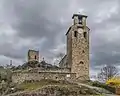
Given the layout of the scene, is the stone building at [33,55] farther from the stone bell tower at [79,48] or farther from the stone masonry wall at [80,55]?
the stone masonry wall at [80,55]

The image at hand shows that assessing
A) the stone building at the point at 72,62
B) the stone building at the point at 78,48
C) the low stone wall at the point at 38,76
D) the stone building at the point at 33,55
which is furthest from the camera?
the stone building at the point at 33,55

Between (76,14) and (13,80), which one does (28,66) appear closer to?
(13,80)

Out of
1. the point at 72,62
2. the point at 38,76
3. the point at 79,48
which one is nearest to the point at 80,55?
the point at 79,48

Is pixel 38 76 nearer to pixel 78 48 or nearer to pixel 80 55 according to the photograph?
pixel 80 55

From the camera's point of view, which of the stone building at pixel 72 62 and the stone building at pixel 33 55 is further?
the stone building at pixel 33 55

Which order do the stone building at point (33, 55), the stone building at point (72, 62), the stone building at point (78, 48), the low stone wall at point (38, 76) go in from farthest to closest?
the stone building at point (33, 55), the stone building at point (78, 48), the stone building at point (72, 62), the low stone wall at point (38, 76)

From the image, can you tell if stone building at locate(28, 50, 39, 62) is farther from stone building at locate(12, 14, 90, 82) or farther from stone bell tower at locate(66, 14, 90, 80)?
stone bell tower at locate(66, 14, 90, 80)

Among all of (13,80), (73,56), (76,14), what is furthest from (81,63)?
(13,80)

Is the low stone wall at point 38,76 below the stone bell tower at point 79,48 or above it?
below

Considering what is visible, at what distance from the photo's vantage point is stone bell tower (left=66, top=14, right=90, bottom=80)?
176 feet

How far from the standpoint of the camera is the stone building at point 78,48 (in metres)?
53.8

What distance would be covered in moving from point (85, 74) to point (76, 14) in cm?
1272

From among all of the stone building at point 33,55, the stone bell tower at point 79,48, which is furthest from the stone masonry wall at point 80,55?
the stone building at point 33,55

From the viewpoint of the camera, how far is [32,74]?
5034cm
